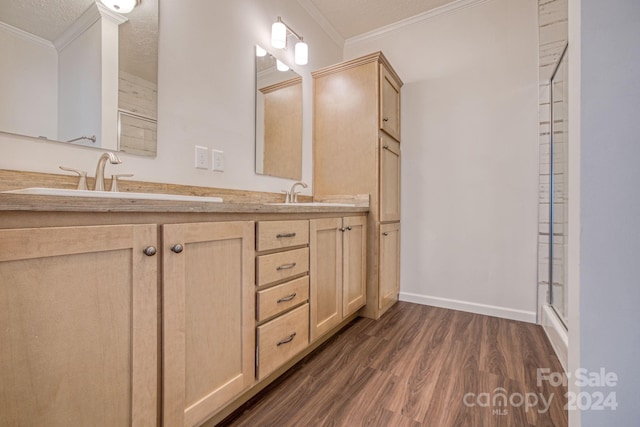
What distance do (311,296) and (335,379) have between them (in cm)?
41

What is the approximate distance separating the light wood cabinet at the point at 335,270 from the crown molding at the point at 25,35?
4.18 ft

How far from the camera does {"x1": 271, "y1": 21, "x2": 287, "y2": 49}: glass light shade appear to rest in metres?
1.89

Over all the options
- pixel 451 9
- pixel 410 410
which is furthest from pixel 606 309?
pixel 451 9

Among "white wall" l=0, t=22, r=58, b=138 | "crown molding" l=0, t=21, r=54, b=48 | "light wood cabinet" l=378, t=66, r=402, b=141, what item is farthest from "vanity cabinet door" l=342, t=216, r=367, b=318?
"crown molding" l=0, t=21, r=54, b=48

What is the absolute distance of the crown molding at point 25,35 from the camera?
96cm

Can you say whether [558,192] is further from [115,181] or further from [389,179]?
[115,181]

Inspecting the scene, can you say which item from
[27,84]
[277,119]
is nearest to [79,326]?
[27,84]

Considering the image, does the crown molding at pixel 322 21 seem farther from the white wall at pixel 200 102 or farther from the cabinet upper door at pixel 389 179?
the cabinet upper door at pixel 389 179

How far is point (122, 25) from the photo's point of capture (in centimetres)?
122

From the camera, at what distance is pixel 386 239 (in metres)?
2.23

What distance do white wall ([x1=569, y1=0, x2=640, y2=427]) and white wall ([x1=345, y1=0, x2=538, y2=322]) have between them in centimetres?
169

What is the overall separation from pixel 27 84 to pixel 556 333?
2787 millimetres

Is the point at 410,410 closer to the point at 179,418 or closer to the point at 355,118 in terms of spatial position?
the point at 179,418

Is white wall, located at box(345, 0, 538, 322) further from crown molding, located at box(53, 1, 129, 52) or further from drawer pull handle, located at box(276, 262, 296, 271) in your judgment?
crown molding, located at box(53, 1, 129, 52)
